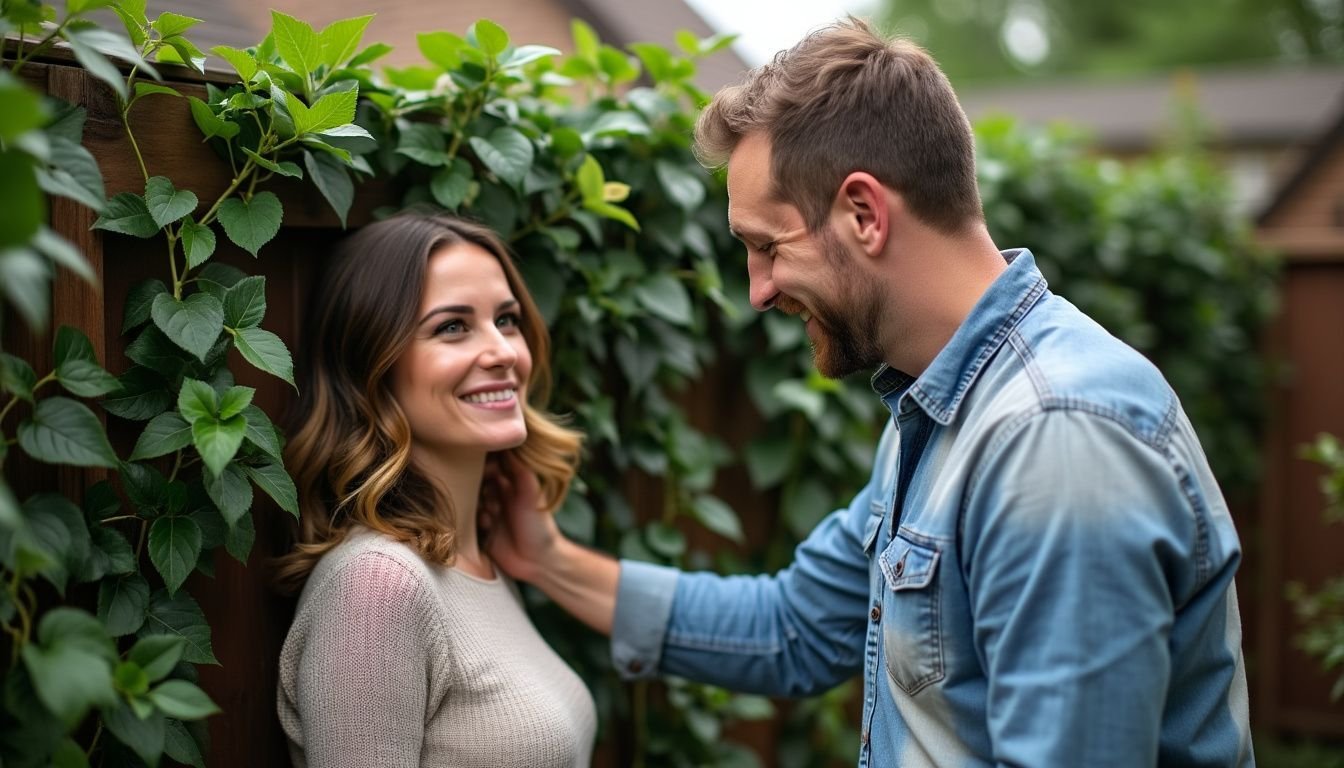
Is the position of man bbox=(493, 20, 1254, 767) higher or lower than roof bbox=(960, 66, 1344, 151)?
lower

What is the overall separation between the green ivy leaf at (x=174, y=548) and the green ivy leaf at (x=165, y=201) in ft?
0.81

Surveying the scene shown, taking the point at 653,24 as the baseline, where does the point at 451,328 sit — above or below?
below

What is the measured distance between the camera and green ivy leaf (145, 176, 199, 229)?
53.1 inches

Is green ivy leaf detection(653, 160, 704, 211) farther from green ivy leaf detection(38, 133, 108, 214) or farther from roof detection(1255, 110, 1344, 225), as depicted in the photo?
roof detection(1255, 110, 1344, 225)

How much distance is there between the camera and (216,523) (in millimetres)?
1421

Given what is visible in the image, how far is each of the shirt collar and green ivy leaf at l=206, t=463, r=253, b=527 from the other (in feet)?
2.81

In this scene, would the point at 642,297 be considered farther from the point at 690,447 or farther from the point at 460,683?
the point at 460,683

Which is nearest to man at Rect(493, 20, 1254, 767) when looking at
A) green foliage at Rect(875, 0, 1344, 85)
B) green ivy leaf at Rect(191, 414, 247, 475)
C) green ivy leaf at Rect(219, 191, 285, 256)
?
green ivy leaf at Rect(219, 191, 285, 256)

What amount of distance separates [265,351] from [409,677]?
0.46 metres

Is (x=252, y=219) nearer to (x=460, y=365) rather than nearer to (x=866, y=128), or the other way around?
(x=460, y=365)

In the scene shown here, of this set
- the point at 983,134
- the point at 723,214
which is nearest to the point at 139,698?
the point at 723,214

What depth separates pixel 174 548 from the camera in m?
1.37

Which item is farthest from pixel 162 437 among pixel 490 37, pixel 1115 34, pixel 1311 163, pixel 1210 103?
pixel 1115 34

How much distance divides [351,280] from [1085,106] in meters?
22.0
